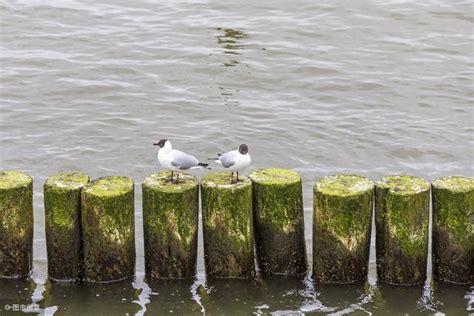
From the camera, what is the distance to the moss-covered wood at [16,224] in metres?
8.84

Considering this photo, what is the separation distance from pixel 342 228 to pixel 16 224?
318cm

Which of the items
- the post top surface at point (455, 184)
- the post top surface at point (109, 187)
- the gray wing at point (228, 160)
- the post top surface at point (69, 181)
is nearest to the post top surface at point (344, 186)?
the post top surface at point (455, 184)

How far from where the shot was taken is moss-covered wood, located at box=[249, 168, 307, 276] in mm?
8984

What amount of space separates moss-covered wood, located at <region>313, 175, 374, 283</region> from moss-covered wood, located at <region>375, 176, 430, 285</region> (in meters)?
0.13

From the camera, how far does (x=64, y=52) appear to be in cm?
1836

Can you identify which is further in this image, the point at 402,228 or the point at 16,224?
the point at 16,224

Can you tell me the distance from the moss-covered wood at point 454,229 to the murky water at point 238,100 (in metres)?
0.21

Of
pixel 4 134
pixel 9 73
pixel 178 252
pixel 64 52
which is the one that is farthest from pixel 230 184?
pixel 64 52

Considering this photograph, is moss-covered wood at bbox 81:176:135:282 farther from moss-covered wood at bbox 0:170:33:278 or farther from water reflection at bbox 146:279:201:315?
moss-covered wood at bbox 0:170:33:278

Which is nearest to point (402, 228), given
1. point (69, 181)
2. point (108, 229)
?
point (108, 229)

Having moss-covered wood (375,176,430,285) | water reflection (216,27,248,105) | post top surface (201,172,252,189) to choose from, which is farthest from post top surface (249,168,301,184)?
water reflection (216,27,248,105)

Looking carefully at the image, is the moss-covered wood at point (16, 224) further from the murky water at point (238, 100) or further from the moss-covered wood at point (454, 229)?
the moss-covered wood at point (454, 229)

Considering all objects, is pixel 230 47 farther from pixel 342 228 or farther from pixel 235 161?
pixel 342 228

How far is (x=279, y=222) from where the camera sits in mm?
9055
